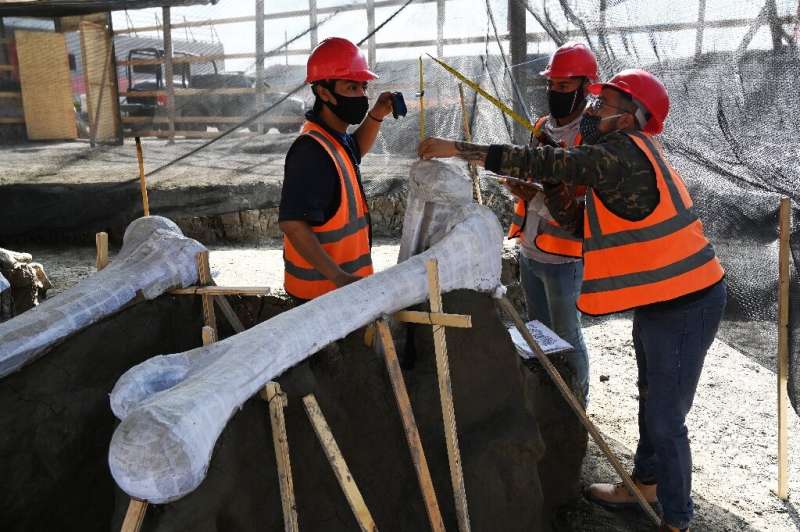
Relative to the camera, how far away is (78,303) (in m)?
2.94

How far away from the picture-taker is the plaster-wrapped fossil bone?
Result: 188 cm

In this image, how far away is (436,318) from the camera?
2.75 m

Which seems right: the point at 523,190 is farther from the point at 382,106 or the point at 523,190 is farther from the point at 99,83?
the point at 99,83

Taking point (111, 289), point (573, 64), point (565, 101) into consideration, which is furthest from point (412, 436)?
point (573, 64)

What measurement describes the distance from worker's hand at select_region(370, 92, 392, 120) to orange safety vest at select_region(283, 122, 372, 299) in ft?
1.21

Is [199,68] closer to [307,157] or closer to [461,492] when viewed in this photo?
[307,157]

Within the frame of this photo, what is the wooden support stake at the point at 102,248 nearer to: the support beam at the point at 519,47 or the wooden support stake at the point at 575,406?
the wooden support stake at the point at 575,406

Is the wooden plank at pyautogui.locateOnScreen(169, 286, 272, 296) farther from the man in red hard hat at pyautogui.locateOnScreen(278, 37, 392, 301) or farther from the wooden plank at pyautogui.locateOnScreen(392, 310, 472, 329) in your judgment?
the wooden plank at pyautogui.locateOnScreen(392, 310, 472, 329)

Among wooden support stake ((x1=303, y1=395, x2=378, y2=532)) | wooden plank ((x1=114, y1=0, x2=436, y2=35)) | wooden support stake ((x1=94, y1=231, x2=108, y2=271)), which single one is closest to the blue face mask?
wooden support stake ((x1=303, y1=395, x2=378, y2=532))

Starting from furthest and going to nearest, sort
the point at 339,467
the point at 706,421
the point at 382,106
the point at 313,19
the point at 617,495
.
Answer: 1. the point at 313,19
2. the point at 706,421
3. the point at 617,495
4. the point at 382,106
5. the point at 339,467

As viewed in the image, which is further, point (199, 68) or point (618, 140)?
point (199, 68)

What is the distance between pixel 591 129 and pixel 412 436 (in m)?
1.68

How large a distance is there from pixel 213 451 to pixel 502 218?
660 centimetres

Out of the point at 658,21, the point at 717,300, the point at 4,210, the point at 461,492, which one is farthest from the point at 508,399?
the point at 4,210
